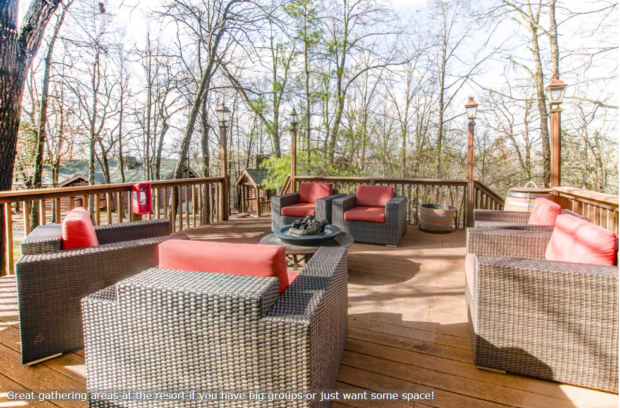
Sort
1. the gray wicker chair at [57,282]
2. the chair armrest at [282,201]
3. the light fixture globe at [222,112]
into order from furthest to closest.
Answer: the light fixture globe at [222,112] < the chair armrest at [282,201] < the gray wicker chair at [57,282]

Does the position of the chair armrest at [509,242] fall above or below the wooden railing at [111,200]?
below

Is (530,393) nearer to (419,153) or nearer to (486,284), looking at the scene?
(486,284)

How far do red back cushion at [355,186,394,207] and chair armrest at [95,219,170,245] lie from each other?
118 inches

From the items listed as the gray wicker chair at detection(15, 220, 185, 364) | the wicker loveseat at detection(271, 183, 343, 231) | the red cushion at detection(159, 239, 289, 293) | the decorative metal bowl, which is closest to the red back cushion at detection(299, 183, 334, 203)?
the wicker loveseat at detection(271, 183, 343, 231)

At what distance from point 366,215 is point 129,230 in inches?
113

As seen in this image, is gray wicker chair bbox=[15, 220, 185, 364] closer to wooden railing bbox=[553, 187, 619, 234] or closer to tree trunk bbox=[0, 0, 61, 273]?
tree trunk bbox=[0, 0, 61, 273]

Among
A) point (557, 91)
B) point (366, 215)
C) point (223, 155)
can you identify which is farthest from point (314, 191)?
point (557, 91)

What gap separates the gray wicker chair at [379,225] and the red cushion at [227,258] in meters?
3.11

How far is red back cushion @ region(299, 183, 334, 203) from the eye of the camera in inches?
→ 209

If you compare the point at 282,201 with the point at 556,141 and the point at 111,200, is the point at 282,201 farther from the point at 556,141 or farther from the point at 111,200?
the point at 556,141

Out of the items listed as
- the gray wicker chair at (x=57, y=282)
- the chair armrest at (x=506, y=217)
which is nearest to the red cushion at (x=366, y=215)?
the chair armrest at (x=506, y=217)

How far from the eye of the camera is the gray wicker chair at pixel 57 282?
174cm

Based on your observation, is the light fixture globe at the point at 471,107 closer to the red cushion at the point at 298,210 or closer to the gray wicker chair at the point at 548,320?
the red cushion at the point at 298,210

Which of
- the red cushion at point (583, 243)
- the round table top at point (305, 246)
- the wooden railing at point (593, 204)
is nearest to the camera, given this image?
the red cushion at point (583, 243)
